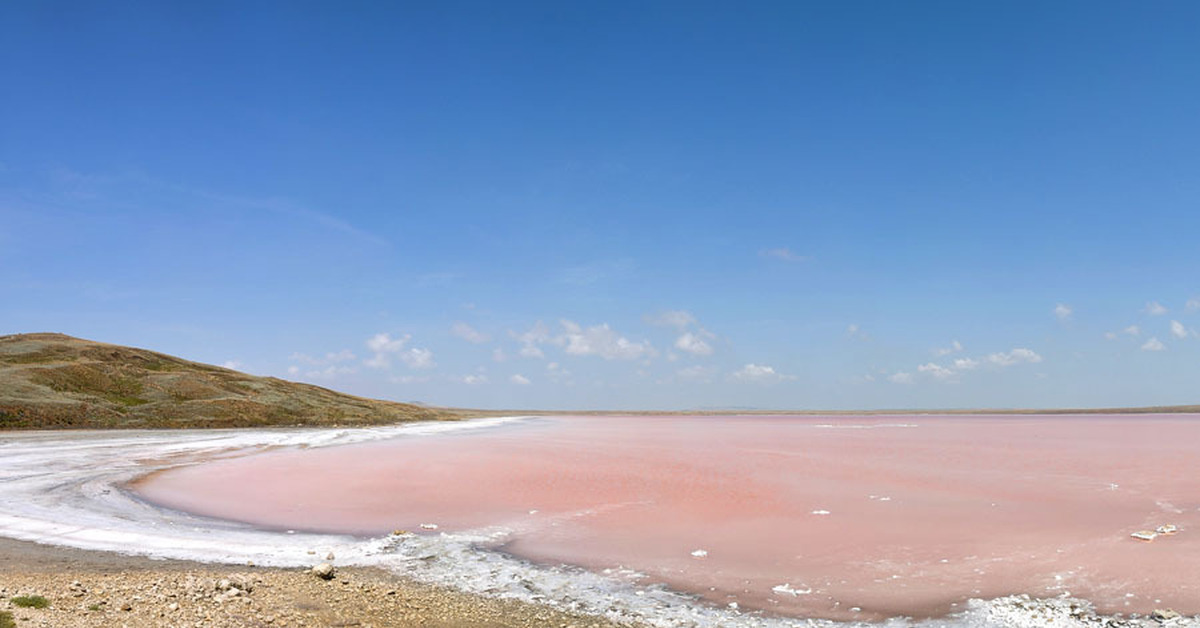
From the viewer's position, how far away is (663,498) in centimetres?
1959

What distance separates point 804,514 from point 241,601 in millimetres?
12671

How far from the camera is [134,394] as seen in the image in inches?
2349

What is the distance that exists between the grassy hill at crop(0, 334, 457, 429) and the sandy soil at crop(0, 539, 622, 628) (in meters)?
49.7

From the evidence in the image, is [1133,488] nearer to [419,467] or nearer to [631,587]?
[631,587]

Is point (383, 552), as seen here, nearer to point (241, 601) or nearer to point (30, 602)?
point (241, 601)

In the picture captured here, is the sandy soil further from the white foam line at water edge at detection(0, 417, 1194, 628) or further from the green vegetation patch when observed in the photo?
the white foam line at water edge at detection(0, 417, 1194, 628)

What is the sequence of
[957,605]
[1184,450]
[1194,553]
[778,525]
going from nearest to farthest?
[957,605]
[1194,553]
[778,525]
[1184,450]

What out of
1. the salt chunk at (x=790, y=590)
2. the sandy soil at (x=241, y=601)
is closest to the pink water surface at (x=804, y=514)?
the salt chunk at (x=790, y=590)

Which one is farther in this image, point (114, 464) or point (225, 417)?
point (225, 417)

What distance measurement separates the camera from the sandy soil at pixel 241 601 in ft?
26.5

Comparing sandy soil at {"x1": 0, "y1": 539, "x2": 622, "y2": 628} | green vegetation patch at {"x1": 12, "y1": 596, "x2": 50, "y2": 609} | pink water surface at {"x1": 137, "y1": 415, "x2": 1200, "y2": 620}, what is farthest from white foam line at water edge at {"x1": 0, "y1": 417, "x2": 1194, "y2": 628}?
green vegetation patch at {"x1": 12, "y1": 596, "x2": 50, "y2": 609}

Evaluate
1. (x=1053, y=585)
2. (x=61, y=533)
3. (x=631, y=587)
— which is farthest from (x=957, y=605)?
(x=61, y=533)

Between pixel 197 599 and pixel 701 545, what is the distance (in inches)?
345

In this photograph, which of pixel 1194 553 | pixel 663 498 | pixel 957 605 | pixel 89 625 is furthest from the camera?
pixel 663 498
